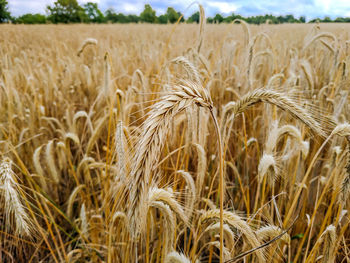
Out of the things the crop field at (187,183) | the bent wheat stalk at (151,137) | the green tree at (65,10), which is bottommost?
the crop field at (187,183)

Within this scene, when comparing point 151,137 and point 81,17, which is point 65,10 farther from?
point 81,17

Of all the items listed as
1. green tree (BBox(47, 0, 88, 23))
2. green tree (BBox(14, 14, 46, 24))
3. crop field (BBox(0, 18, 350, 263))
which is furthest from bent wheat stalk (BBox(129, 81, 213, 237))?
green tree (BBox(14, 14, 46, 24))

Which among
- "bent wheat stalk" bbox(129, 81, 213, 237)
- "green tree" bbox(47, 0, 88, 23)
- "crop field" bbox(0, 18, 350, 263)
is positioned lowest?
"crop field" bbox(0, 18, 350, 263)

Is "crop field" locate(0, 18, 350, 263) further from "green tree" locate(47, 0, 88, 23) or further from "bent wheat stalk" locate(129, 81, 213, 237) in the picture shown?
"green tree" locate(47, 0, 88, 23)

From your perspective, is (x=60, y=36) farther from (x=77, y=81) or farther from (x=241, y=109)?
(x=241, y=109)

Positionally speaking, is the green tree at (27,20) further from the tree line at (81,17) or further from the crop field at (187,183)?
the crop field at (187,183)

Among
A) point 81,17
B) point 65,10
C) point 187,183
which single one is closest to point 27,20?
point 81,17

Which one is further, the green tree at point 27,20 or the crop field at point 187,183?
the green tree at point 27,20

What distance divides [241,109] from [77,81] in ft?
9.36

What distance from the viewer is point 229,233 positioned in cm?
77

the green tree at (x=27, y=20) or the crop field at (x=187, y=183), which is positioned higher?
the green tree at (x=27, y=20)

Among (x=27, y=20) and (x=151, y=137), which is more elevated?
(x=27, y=20)

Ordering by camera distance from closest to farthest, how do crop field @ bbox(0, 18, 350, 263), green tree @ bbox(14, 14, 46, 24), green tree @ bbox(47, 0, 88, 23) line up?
crop field @ bbox(0, 18, 350, 263), green tree @ bbox(47, 0, 88, 23), green tree @ bbox(14, 14, 46, 24)

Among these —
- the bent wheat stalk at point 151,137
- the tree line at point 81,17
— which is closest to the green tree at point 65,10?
the tree line at point 81,17
